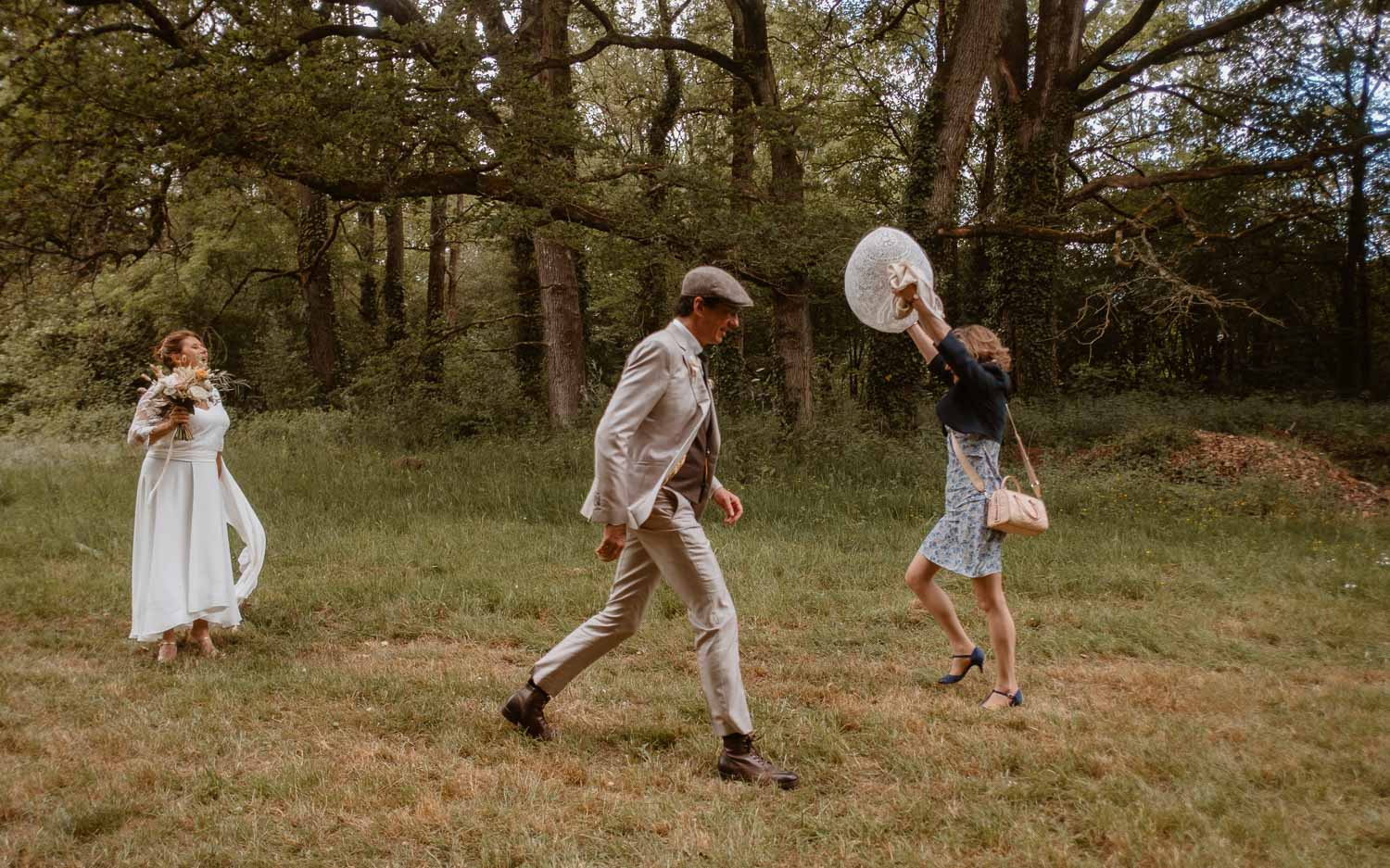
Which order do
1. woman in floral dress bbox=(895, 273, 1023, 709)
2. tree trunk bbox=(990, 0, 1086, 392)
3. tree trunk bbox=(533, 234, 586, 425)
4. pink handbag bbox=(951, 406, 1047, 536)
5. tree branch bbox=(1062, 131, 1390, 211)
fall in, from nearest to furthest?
pink handbag bbox=(951, 406, 1047, 536) < woman in floral dress bbox=(895, 273, 1023, 709) < tree branch bbox=(1062, 131, 1390, 211) < tree trunk bbox=(533, 234, 586, 425) < tree trunk bbox=(990, 0, 1086, 392)

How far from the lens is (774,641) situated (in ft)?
22.5

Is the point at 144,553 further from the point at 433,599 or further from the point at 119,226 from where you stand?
the point at 119,226

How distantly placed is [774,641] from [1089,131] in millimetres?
23441

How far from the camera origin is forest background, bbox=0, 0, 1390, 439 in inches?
447

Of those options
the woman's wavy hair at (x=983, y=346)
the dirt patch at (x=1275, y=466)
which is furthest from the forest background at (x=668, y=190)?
the woman's wavy hair at (x=983, y=346)

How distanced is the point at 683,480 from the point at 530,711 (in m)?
1.50

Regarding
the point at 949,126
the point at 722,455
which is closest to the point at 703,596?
the point at 722,455

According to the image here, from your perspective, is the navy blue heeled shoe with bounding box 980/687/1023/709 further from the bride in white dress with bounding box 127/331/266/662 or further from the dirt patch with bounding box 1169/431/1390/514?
the dirt patch with bounding box 1169/431/1390/514

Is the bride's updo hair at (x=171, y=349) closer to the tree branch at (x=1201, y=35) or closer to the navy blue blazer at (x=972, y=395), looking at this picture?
the navy blue blazer at (x=972, y=395)

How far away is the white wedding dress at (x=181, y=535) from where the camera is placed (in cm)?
667

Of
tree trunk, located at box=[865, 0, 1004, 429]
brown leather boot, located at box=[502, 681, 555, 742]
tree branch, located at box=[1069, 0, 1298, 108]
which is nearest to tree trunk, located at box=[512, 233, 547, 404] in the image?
tree trunk, located at box=[865, 0, 1004, 429]

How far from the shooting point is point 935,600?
5.78 m

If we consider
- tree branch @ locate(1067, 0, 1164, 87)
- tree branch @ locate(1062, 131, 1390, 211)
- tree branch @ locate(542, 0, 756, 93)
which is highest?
tree branch @ locate(1067, 0, 1164, 87)

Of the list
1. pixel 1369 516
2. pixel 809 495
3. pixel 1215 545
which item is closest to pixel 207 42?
pixel 809 495
